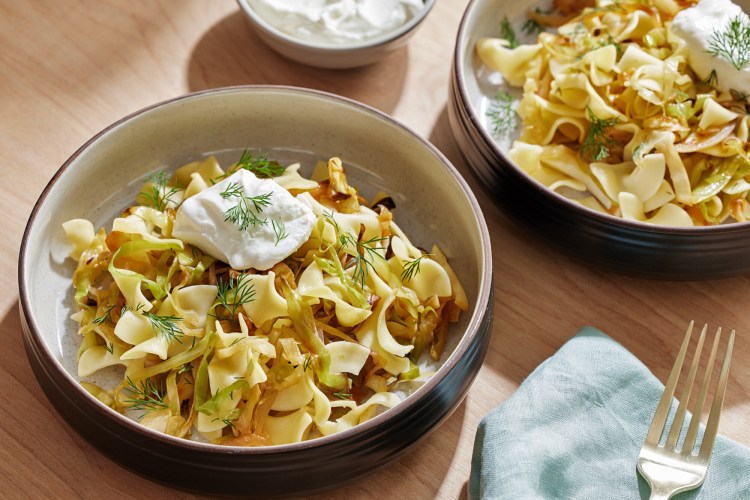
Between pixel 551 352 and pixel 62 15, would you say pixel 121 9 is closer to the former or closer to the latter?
pixel 62 15

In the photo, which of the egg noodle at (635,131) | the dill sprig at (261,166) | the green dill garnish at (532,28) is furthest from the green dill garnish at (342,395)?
the green dill garnish at (532,28)

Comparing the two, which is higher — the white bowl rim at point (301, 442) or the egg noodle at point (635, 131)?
the white bowl rim at point (301, 442)

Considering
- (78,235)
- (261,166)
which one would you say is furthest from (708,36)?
(78,235)

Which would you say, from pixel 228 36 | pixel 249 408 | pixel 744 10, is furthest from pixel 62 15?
pixel 744 10

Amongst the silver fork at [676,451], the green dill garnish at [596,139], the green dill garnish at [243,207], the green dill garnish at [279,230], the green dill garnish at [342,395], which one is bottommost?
the silver fork at [676,451]

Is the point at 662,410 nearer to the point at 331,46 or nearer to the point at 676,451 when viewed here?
the point at 676,451

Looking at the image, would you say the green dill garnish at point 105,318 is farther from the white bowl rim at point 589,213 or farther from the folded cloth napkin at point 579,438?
the white bowl rim at point 589,213

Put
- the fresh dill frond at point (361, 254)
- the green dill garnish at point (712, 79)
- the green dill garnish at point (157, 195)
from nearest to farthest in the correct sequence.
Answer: the fresh dill frond at point (361, 254) → the green dill garnish at point (157, 195) → the green dill garnish at point (712, 79)

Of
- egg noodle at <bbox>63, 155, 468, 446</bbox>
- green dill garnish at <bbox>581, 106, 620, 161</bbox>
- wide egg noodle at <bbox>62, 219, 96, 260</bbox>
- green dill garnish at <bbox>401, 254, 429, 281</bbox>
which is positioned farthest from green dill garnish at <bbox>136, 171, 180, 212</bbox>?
green dill garnish at <bbox>581, 106, 620, 161</bbox>
